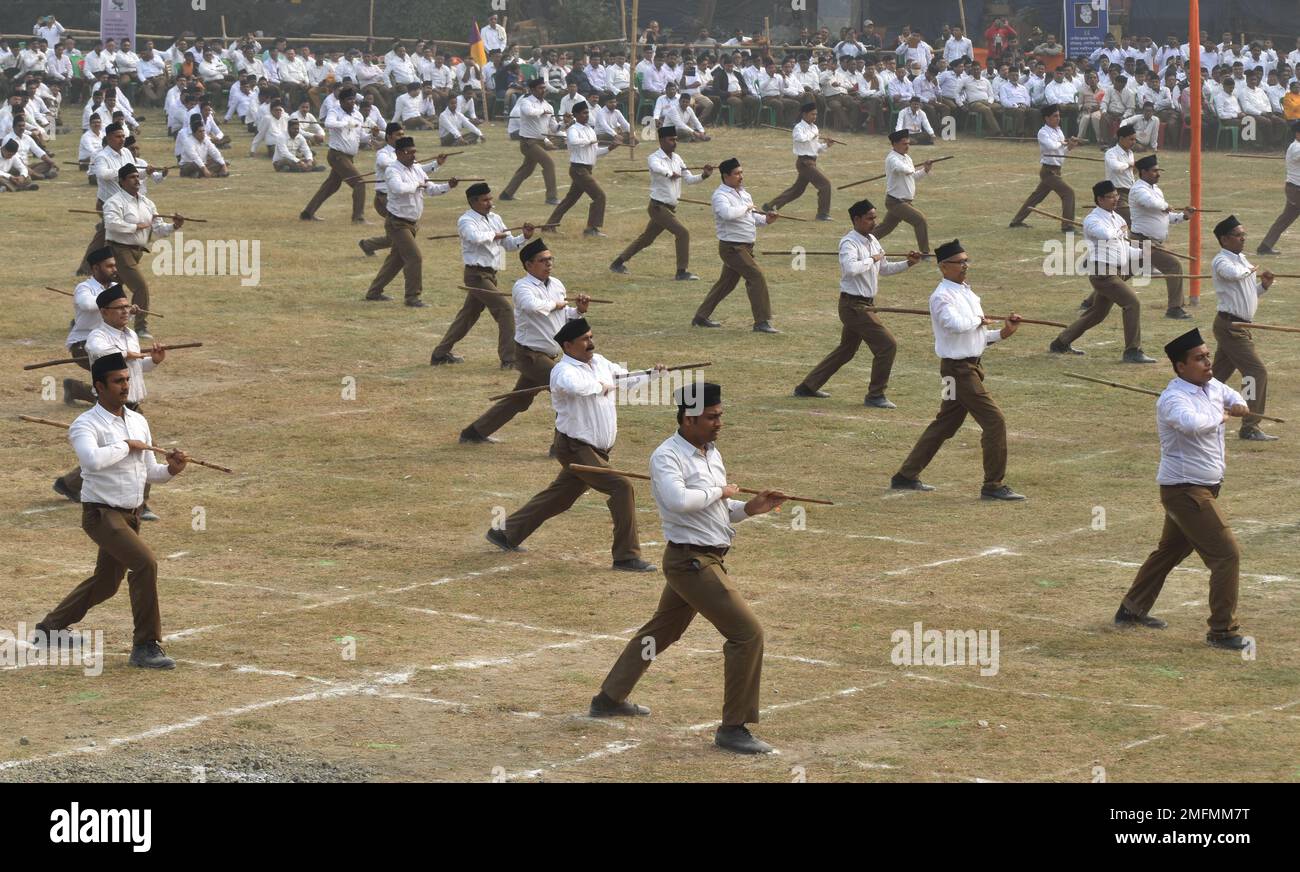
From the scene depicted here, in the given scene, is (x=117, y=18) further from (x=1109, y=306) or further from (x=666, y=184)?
(x=1109, y=306)

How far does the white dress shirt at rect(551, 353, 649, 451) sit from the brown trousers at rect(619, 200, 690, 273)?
1149 cm

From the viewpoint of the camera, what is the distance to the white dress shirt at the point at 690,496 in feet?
35.7

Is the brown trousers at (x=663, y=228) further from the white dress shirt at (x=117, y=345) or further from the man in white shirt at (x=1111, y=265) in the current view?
the white dress shirt at (x=117, y=345)

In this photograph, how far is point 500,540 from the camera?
15477mm

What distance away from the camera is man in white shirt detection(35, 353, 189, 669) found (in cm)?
1218

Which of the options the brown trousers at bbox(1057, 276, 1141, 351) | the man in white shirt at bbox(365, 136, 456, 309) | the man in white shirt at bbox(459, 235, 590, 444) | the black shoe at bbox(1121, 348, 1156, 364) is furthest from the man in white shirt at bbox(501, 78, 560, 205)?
the man in white shirt at bbox(459, 235, 590, 444)

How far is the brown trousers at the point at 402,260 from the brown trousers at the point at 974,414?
31.5 ft

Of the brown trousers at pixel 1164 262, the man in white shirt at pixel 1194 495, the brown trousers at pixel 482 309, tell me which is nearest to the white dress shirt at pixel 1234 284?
the brown trousers at pixel 1164 262

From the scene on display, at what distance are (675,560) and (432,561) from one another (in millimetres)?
4569

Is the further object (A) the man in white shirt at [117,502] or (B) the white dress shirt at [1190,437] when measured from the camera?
(B) the white dress shirt at [1190,437]

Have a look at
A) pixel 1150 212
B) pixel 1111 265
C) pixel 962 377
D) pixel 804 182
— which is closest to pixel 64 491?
pixel 962 377

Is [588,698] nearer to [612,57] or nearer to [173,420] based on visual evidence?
[173,420]

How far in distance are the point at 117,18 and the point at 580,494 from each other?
34782 millimetres

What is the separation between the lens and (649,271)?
92.8 ft
